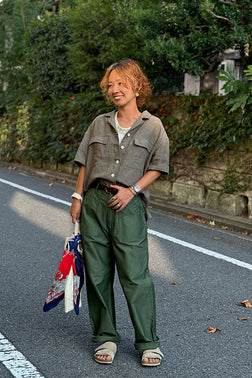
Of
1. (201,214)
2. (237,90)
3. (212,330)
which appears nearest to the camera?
(212,330)

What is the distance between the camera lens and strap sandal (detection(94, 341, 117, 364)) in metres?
3.87

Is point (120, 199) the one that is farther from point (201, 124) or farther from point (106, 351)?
point (201, 124)

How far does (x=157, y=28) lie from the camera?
10.6 meters

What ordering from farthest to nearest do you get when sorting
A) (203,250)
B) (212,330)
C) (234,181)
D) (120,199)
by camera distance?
1. (234,181)
2. (203,250)
3. (212,330)
4. (120,199)

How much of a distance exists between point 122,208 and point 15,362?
3.76ft

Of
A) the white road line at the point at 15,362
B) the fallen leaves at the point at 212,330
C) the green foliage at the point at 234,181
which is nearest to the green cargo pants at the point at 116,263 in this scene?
the white road line at the point at 15,362

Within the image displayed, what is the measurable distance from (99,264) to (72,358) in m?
0.63

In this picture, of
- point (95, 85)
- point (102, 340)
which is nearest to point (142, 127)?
point (102, 340)

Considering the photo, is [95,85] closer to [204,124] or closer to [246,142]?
[204,124]

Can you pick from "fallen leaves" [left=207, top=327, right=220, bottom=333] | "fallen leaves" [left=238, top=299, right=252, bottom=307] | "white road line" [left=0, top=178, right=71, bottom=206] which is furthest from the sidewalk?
"fallen leaves" [left=207, top=327, right=220, bottom=333]

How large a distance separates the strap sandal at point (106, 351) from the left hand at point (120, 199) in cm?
87

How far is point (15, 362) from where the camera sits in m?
3.86

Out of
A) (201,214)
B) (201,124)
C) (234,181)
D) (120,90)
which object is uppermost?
(120,90)

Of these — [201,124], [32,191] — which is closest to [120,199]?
[201,124]
